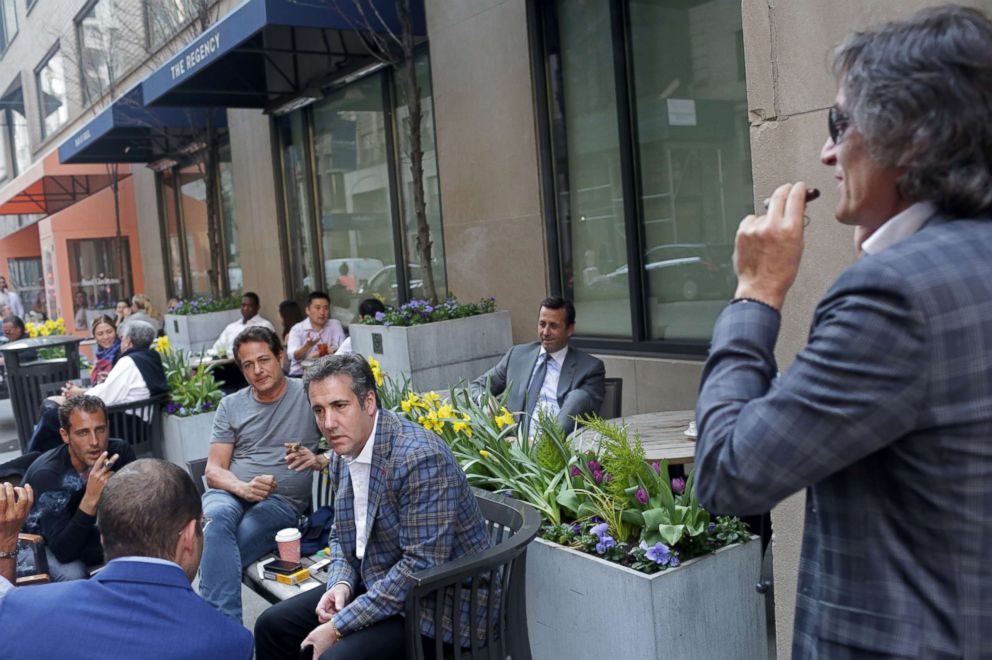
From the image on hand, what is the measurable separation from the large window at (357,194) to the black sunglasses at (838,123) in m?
9.02

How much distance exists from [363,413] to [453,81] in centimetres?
668

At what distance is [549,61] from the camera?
840 centimetres

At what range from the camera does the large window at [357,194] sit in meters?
10.9

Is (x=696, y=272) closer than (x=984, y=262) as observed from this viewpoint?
No

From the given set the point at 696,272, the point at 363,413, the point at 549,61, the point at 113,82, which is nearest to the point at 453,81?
the point at 549,61

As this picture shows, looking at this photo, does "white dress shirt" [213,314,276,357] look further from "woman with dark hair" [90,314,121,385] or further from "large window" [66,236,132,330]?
"large window" [66,236,132,330]

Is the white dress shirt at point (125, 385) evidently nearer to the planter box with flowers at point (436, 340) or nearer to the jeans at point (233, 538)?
the planter box with flowers at point (436, 340)

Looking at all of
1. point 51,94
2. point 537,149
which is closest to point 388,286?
point 537,149

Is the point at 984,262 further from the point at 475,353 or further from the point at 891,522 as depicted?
the point at 475,353

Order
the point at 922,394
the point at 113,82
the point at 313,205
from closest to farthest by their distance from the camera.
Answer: the point at 922,394 → the point at 313,205 → the point at 113,82

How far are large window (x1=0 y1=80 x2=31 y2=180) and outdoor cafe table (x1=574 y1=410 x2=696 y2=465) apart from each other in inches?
1248

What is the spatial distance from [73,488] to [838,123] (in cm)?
412

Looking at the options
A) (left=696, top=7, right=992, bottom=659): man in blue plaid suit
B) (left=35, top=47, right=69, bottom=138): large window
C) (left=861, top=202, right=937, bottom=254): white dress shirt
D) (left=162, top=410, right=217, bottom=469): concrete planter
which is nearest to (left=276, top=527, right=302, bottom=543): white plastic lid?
(left=696, top=7, right=992, bottom=659): man in blue plaid suit

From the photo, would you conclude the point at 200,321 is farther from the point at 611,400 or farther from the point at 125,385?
the point at 611,400
